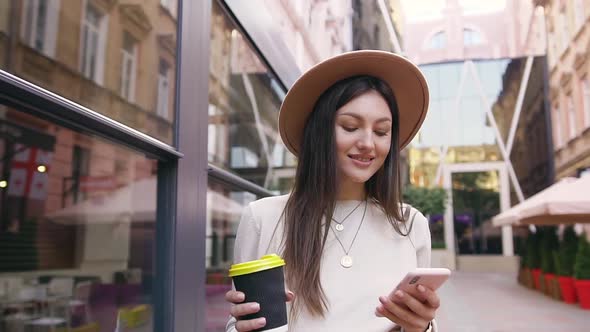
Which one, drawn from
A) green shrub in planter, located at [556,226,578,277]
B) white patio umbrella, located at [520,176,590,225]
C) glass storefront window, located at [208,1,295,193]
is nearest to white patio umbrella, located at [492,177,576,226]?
white patio umbrella, located at [520,176,590,225]

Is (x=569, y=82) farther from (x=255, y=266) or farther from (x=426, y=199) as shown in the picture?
(x=255, y=266)

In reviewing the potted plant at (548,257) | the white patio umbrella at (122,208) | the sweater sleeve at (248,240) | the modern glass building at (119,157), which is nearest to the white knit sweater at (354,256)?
the sweater sleeve at (248,240)

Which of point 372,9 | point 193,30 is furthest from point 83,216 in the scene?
point 372,9

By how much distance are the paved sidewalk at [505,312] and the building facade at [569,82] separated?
459 cm

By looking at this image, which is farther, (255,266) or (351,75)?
(351,75)

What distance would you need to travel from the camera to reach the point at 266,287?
1.12 m

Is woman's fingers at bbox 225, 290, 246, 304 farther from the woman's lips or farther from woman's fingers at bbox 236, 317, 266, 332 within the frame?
the woman's lips

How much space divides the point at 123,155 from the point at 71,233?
1554 mm

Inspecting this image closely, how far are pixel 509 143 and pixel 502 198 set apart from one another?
88.7 inches

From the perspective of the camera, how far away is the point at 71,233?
487 centimetres

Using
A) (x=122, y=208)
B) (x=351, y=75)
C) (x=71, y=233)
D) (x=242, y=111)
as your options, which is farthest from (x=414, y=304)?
(x=242, y=111)

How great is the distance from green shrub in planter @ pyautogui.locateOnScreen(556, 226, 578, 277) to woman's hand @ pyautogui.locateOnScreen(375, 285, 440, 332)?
1031cm

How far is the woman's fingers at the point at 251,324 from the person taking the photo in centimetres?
111

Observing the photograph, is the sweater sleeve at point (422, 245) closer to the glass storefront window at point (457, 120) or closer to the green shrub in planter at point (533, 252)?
the green shrub in planter at point (533, 252)
